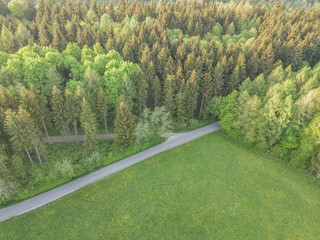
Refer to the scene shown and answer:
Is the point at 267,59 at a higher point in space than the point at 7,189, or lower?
higher

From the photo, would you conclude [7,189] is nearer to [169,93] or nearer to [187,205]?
[187,205]

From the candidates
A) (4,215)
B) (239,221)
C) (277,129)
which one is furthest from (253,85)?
(4,215)

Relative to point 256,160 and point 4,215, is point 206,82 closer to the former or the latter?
point 256,160

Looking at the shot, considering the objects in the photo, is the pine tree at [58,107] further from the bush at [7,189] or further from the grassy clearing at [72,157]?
the bush at [7,189]

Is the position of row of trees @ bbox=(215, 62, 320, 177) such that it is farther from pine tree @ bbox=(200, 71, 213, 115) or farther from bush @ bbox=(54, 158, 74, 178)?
bush @ bbox=(54, 158, 74, 178)

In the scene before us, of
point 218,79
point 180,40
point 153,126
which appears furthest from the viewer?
point 180,40

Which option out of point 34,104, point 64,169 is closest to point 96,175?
point 64,169

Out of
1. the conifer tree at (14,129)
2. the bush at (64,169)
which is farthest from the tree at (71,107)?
the bush at (64,169)
